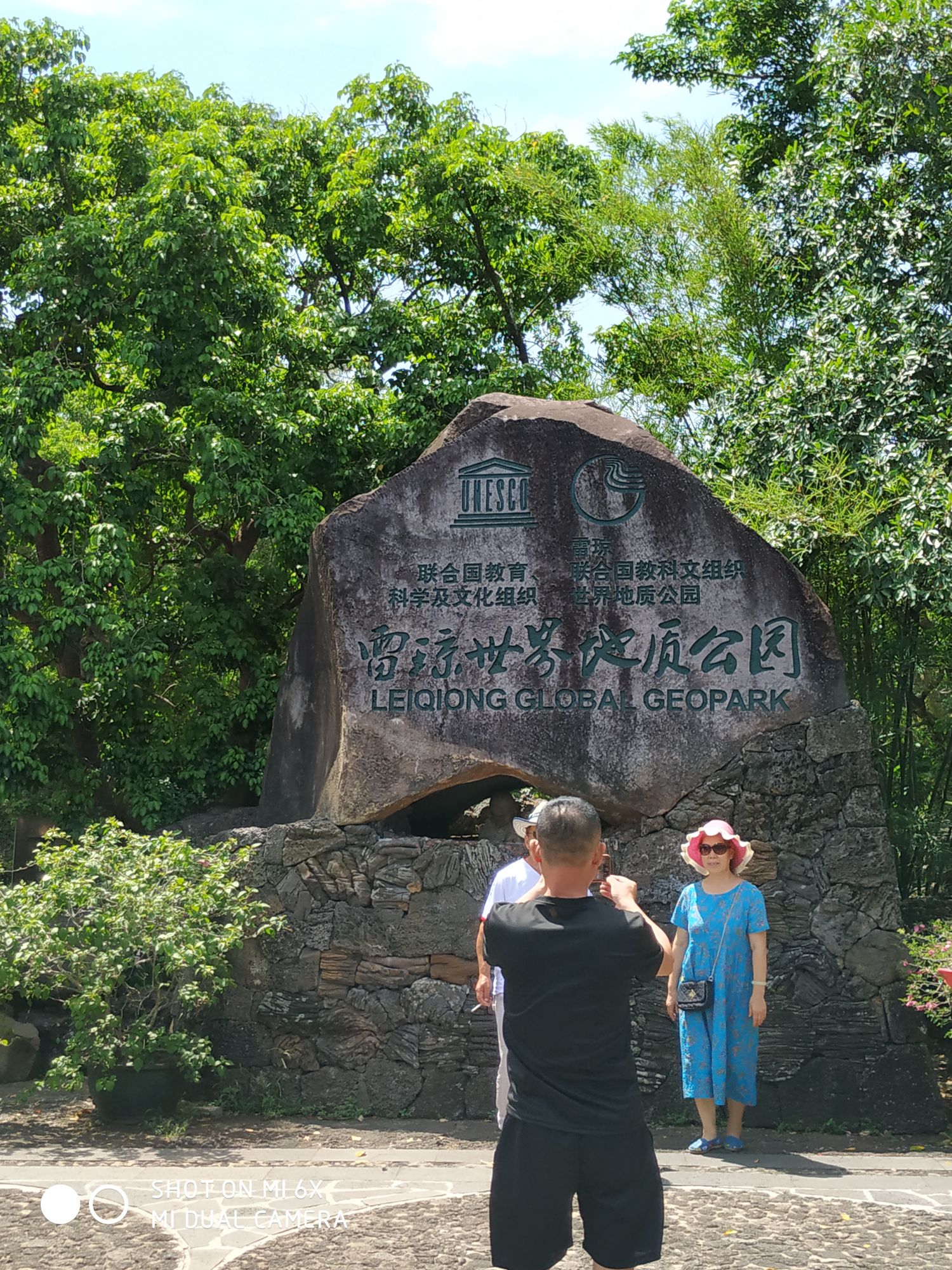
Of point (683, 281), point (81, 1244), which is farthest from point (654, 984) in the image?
point (683, 281)

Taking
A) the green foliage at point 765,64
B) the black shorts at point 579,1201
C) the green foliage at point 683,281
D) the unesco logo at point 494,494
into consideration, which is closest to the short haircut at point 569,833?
the black shorts at point 579,1201

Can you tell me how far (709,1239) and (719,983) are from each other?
1.31m

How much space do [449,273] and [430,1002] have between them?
7.66m

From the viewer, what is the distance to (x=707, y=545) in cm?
636

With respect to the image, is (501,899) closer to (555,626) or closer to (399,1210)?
(399,1210)

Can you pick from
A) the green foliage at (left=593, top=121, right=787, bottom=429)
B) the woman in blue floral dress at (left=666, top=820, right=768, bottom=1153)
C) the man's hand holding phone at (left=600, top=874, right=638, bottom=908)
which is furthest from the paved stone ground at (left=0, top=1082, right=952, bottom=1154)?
the green foliage at (left=593, top=121, right=787, bottom=429)

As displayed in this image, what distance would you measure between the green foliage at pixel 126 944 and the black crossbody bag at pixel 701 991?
2104 millimetres

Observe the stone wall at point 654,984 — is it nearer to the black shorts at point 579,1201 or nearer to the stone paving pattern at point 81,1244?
the stone paving pattern at point 81,1244

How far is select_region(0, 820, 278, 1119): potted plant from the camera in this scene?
5.56 meters

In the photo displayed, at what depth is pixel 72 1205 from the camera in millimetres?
4410

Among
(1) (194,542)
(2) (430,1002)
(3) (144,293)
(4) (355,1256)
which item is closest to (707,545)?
(2) (430,1002)

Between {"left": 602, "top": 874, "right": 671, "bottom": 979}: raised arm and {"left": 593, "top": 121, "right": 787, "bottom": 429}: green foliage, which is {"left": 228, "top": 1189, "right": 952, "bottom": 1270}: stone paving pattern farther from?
{"left": 593, "top": 121, "right": 787, "bottom": 429}: green foliage

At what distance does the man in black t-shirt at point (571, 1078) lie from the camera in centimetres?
269

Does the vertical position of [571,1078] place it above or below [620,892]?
below
